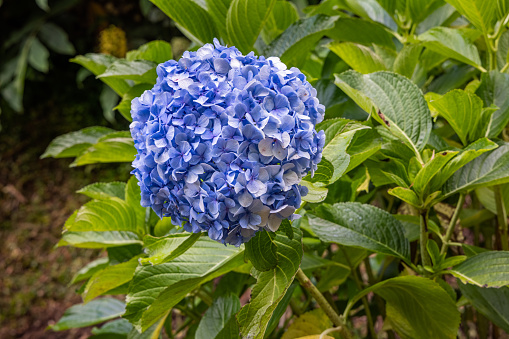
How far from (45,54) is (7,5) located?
768 millimetres

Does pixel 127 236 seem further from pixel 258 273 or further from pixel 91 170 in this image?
pixel 91 170

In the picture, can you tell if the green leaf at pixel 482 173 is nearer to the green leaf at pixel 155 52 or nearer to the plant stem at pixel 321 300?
the plant stem at pixel 321 300

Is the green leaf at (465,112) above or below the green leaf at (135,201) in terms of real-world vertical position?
above

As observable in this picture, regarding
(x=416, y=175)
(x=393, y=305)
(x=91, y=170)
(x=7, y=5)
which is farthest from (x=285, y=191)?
(x=7, y=5)

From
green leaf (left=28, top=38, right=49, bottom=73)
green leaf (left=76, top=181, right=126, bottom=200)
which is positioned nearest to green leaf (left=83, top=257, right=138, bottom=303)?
green leaf (left=76, top=181, right=126, bottom=200)

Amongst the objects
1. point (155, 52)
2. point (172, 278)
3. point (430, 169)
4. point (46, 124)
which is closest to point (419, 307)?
point (430, 169)

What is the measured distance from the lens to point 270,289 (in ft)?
1.67

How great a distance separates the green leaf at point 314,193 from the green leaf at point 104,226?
0.31m

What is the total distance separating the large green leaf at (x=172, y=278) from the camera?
21.8 inches

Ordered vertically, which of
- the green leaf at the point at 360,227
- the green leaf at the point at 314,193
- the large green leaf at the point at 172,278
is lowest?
the large green leaf at the point at 172,278

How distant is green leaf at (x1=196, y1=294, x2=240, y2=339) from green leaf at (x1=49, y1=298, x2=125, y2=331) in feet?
0.99

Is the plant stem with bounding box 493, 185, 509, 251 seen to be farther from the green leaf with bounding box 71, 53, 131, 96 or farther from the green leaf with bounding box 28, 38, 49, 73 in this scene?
the green leaf with bounding box 28, 38, 49, 73

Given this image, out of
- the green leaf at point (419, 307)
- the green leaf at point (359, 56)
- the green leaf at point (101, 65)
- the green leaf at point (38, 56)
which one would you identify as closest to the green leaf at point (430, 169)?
the green leaf at point (419, 307)

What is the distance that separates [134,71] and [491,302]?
2.07 feet
